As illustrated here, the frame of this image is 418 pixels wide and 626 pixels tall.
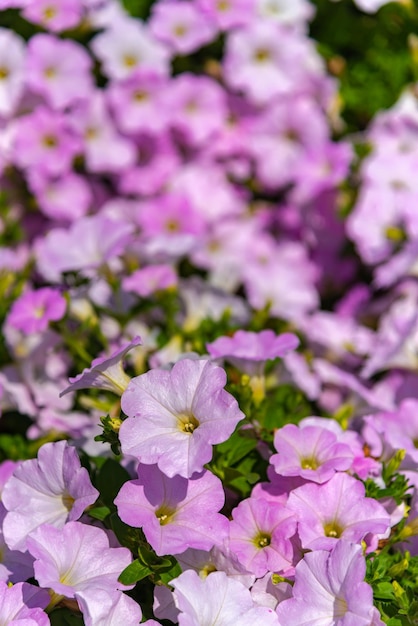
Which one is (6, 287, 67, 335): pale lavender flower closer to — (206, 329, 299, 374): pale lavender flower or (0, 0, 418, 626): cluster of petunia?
(0, 0, 418, 626): cluster of petunia

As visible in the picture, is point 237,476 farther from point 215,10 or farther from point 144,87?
point 215,10

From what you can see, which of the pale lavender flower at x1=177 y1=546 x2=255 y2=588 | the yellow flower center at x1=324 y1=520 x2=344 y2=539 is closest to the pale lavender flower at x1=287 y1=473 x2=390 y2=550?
the yellow flower center at x1=324 y1=520 x2=344 y2=539

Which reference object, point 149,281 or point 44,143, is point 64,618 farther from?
point 44,143

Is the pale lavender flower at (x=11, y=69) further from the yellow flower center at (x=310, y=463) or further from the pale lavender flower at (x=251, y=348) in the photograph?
the yellow flower center at (x=310, y=463)

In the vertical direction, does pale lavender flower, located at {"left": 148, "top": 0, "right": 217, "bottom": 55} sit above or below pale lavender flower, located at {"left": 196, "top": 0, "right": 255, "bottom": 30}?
below

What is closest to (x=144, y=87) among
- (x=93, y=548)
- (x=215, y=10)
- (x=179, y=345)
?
(x=215, y=10)

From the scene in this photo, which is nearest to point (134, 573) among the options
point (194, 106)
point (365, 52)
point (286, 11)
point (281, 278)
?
point (281, 278)

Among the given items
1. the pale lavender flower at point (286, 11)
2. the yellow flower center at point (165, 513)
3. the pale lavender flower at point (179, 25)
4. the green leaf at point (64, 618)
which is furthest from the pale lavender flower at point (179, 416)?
the pale lavender flower at point (286, 11)

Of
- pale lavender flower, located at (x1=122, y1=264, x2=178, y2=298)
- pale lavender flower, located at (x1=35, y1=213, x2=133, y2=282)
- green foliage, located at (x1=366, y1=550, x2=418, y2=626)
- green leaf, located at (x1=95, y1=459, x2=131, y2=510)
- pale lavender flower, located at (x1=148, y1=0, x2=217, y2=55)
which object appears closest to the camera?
green foliage, located at (x1=366, y1=550, x2=418, y2=626)
